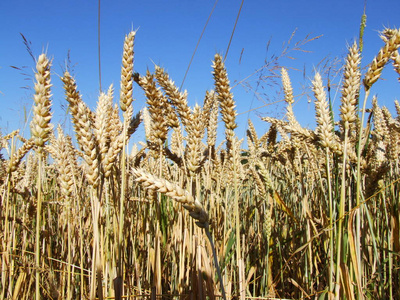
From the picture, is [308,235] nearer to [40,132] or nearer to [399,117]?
[40,132]

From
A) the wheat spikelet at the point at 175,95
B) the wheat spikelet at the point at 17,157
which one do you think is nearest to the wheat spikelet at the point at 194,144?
the wheat spikelet at the point at 175,95

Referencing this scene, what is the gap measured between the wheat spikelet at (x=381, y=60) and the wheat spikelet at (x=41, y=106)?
48.5 inches

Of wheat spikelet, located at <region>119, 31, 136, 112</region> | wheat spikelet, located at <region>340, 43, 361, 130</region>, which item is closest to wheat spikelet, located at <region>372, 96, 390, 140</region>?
wheat spikelet, located at <region>340, 43, 361, 130</region>

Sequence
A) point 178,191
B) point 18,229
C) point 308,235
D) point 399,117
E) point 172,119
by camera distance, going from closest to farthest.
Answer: point 178,191, point 172,119, point 308,235, point 18,229, point 399,117

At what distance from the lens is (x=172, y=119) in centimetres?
151

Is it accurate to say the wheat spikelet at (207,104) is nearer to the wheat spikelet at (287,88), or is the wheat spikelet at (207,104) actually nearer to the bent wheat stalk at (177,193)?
the wheat spikelet at (287,88)

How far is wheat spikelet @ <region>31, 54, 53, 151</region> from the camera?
3.35 feet

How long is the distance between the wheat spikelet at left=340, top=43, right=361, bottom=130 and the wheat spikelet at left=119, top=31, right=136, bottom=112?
0.88m

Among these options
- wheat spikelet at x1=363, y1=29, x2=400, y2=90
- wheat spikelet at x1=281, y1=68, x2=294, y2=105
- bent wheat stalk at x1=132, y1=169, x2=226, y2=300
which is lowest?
bent wheat stalk at x1=132, y1=169, x2=226, y2=300

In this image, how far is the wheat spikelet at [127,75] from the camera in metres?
1.20

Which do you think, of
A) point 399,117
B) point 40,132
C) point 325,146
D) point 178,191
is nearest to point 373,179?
point 325,146

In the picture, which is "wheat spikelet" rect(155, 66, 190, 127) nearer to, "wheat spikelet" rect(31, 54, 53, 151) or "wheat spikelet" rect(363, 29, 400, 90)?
"wheat spikelet" rect(31, 54, 53, 151)

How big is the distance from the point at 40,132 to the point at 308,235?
1458 mm

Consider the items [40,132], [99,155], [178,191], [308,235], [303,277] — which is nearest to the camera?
[178,191]
